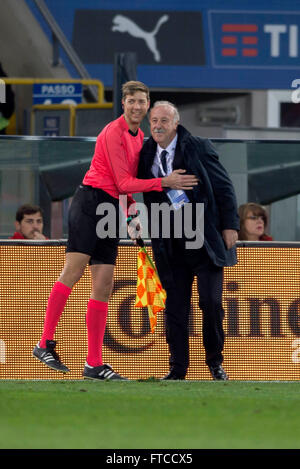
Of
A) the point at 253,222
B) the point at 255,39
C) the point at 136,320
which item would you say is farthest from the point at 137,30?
the point at 136,320

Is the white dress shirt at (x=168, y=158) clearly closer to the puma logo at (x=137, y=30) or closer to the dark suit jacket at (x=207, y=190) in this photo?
the dark suit jacket at (x=207, y=190)

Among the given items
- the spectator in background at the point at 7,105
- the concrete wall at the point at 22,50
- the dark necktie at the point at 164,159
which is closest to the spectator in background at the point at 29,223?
the dark necktie at the point at 164,159

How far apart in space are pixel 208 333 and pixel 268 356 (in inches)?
57.2

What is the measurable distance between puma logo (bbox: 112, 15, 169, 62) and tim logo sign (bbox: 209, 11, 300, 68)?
88cm

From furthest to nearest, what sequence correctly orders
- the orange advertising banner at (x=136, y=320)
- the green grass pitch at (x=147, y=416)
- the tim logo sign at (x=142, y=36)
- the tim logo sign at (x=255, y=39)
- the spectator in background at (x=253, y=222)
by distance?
the tim logo sign at (x=255, y=39) < the tim logo sign at (x=142, y=36) < the spectator in background at (x=253, y=222) < the orange advertising banner at (x=136, y=320) < the green grass pitch at (x=147, y=416)

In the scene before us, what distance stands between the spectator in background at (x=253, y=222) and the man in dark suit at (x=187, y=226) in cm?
139

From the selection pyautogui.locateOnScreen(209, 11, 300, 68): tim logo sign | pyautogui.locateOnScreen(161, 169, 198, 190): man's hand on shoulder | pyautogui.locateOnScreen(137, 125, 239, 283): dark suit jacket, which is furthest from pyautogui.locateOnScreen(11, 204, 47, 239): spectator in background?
pyautogui.locateOnScreen(209, 11, 300, 68): tim logo sign

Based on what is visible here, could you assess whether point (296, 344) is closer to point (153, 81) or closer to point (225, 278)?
point (225, 278)

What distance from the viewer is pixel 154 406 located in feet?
21.0

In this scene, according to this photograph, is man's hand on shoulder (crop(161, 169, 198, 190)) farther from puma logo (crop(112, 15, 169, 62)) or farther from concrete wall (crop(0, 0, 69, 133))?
puma logo (crop(112, 15, 169, 62))

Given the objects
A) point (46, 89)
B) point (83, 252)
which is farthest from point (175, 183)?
point (46, 89)

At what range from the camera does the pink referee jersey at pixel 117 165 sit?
25.6 feet

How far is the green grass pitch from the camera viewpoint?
5332mm

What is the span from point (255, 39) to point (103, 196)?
40.2 feet
